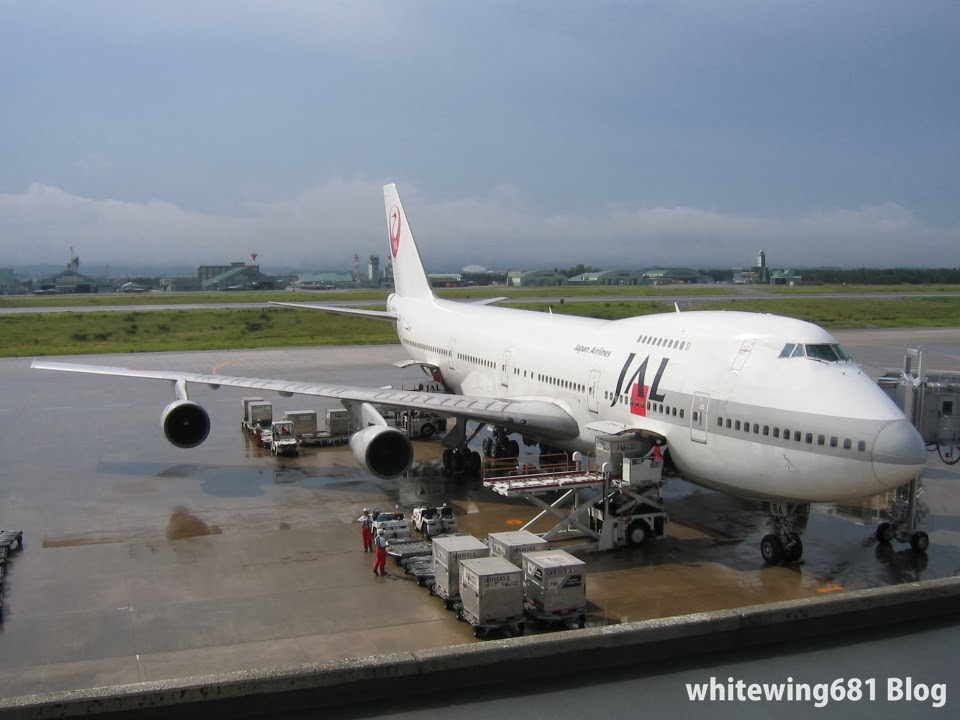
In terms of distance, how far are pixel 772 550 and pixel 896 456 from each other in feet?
11.0

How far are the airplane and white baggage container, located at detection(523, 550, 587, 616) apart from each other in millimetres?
4112

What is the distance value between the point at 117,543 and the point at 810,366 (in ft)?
44.7

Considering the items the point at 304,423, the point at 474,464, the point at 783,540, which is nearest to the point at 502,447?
the point at 474,464

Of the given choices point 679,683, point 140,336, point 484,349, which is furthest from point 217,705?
point 140,336

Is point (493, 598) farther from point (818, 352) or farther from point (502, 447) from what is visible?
point (502, 447)

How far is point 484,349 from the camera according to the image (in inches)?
1019

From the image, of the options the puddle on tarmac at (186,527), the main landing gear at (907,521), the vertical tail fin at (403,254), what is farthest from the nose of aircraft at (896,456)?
the vertical tail fin at (403,254)

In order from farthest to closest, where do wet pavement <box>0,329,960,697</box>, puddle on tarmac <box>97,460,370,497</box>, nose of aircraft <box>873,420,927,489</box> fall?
puddle on tarmac <box>97,460,370,497</box>, nose of aircraft <box>873,420,927,489</box>, wet pavement <box>0,329,960,697</box>

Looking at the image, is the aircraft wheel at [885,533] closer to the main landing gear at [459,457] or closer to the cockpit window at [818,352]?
the cockpit window at [818,352]

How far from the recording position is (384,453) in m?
19.0

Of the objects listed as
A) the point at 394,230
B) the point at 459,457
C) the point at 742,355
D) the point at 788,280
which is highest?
the point at 394,230

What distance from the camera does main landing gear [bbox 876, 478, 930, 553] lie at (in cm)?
1675

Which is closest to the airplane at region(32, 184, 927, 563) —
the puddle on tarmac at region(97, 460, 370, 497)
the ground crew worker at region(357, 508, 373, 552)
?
the puddle on tarmac at region(97, 460, 370, 497)

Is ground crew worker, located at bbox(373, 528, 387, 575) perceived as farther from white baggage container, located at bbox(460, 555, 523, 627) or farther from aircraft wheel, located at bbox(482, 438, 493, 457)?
aircraft wheel, located at bbox(482, 438, 493, 457)
